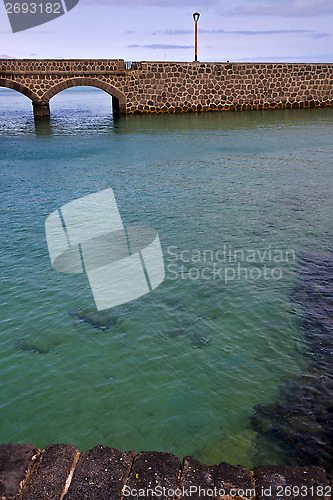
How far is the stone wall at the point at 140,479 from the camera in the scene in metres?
2.51

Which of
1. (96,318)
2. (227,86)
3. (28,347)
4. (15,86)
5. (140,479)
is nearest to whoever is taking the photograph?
(140,479)

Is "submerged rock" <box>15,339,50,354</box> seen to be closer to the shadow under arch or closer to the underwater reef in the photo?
the underwater reef

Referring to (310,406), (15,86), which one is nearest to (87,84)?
(15,86)

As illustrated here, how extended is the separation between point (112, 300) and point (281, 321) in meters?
1.95

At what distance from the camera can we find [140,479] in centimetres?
257

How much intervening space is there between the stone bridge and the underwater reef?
77.5 ft

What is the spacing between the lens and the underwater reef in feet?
10.6

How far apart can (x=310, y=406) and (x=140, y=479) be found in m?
1.68

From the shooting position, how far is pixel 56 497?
8.25 ft

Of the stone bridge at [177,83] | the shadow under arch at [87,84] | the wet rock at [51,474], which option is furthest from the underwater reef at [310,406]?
the stone bridge at [177,83]

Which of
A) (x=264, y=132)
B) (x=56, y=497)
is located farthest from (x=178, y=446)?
(x=264, y=132)

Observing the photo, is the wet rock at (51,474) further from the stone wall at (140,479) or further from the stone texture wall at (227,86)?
the stone texture wall at (227,86)

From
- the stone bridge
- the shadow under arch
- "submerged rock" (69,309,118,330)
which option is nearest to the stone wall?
"submerged rock" (69,309,118,330)

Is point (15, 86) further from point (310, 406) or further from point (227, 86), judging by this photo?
point (310, 406)
